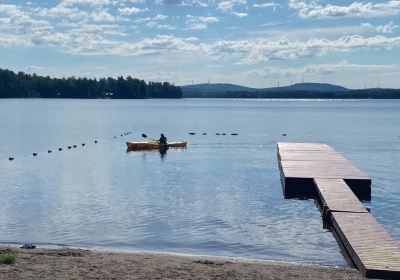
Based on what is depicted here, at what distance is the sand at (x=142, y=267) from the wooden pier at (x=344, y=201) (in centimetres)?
66

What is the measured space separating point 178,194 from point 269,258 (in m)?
11.8

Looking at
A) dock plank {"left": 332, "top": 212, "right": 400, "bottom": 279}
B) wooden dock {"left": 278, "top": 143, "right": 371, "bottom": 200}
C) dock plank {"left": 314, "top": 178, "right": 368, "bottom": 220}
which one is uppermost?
dock plank {"left": 332, "top": 212, "right": 400, "bottom": 279}

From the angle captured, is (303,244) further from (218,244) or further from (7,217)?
(7,217)

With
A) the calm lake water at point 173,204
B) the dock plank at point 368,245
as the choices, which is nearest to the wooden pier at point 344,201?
the dock plank at point 368,245

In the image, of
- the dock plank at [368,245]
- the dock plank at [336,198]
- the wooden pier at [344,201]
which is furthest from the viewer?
the dock plank at [336,198]

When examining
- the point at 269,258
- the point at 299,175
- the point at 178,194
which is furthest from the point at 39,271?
the point at 299,175

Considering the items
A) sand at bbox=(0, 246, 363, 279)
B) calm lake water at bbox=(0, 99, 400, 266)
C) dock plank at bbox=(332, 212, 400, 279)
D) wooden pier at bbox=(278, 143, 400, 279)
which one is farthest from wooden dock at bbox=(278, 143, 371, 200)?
sand at bbox=(0, 246, 363, 279)

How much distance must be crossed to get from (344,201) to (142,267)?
1056 centimetres

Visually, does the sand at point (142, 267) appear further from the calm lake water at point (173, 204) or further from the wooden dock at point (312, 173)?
the wooden dock at point (312, 173)

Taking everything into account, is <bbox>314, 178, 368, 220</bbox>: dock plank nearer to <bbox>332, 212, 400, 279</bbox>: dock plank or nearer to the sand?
<bbox>332, 212, 400, 279</bbox>: dock plank

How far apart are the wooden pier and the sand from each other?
0.66 meters

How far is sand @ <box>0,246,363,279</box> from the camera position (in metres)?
13.8

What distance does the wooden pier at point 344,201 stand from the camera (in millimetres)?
14918

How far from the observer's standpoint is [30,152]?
50.9 meters
